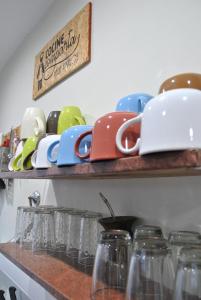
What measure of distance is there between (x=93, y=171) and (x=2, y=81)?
227 centimetres

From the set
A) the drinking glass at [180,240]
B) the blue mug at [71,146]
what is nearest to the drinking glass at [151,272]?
the drinking glass at [180,240]

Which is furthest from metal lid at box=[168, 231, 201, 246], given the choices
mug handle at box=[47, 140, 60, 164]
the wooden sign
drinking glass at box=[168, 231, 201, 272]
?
the wooden sign

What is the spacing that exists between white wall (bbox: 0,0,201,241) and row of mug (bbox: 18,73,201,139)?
113 mm

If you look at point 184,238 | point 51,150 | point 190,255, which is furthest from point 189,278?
point 51,150

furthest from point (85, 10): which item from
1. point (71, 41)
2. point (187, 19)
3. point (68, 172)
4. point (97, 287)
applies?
point (97, 287)

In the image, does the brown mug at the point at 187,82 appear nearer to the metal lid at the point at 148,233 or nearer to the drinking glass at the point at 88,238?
the metal lid at the point at 148,233

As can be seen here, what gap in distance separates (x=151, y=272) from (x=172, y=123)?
330 millimetres

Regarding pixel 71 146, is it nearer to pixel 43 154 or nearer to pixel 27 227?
pixel 43 154

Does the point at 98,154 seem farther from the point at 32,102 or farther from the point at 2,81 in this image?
the point at 2,81

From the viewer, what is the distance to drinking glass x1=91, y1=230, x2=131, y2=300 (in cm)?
66

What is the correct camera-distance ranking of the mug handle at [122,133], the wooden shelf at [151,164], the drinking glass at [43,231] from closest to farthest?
the wooden shelf at [151,164]
the mug handle at [122,133]
the drinking glass at [43,231]

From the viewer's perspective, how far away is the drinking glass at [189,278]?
0.50 metres

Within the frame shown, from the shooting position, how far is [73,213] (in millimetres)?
1035

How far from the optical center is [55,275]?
817 millimetres
